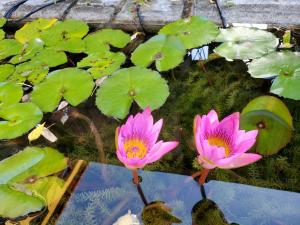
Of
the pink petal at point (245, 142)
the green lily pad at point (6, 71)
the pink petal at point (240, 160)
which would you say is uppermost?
the pink petal at point (245, 142)

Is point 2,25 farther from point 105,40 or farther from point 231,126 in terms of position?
point 231,126

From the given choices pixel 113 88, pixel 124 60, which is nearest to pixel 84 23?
pixel 124 60

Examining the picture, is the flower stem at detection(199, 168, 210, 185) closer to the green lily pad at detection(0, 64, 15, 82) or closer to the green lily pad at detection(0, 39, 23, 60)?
the green lily pad at detection(0, 64, 15, 82)

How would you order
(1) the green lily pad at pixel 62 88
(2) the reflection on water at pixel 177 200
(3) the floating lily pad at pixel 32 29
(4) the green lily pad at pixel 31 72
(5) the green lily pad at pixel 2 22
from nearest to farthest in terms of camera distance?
(2) the reflection on water at pixel 177 200, (1) the green lily pad at pixel 62 88, (4) the green lily pad at pixel 31 72, (3) the floating lily pad at pixel 32 29, (5) the green lily pad at pixel 2 22

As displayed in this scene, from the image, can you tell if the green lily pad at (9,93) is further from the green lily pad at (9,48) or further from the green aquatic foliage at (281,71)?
the green aquatic foliage at (281,71)

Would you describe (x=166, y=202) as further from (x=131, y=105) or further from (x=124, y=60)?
(x=124, y=60)

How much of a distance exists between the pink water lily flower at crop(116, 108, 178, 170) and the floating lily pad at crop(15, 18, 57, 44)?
1.15 meters

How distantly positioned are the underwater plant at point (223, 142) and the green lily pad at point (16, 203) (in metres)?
0.60

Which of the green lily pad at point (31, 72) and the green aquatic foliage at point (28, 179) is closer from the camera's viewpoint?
the green aquatic foliage at point (28, 179)

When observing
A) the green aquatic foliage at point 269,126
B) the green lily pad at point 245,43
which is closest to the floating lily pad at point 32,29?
the green lily pad at point 245,43

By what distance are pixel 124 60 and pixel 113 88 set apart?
0.72 ft

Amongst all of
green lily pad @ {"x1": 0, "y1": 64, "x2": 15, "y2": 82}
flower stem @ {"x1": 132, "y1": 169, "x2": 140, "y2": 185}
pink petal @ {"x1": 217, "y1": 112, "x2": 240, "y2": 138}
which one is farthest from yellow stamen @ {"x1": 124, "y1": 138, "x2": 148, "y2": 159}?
green lily pad @ {"x1": 0, "y1": 64, "x2": 15, "y2": 82}

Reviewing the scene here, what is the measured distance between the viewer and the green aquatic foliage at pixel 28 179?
130cm

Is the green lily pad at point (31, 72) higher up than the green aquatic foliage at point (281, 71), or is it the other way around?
the green aquatic foliage at point (281, 71)
